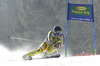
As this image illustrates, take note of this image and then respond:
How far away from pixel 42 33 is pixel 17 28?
20.1 feet

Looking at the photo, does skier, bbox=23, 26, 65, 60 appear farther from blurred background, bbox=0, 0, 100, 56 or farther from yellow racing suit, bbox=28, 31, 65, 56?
blurred background, bbox=0, 0, 100, 56

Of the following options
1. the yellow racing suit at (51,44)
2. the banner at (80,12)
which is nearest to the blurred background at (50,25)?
the banner at (80,12)

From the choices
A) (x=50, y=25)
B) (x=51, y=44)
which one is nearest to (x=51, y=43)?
(x=51, y=44)

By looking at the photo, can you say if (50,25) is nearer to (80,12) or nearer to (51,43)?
(80,12)

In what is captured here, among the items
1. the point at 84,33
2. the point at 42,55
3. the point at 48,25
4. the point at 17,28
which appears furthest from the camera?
the point at 17,28

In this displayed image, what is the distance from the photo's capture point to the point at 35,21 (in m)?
31.8

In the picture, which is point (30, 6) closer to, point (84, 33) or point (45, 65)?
point (84, 33)

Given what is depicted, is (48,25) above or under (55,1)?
under

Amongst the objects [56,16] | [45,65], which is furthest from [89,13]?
[56,16]

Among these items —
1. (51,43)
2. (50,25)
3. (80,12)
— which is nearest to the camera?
(51,43)

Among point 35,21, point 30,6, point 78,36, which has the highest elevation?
point 30,6

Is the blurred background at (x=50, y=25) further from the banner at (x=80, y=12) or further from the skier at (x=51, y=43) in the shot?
the skier at (x=51, y=43)

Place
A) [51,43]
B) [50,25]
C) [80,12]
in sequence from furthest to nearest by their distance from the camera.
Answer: [50,25]
[80,12]
[51,43]

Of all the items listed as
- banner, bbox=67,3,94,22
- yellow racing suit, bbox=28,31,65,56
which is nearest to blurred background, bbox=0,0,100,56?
banner, bbox=67,3,94,22
